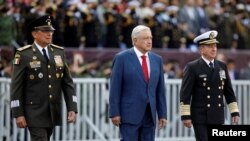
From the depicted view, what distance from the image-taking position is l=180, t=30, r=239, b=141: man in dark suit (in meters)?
12.3

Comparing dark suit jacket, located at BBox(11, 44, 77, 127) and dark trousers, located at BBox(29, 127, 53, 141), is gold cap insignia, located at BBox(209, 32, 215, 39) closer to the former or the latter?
dark suit jacket, located at BBox(11, 44, 77, 127)

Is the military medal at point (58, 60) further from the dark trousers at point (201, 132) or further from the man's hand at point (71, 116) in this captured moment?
the dark trousers at point (201, 132)

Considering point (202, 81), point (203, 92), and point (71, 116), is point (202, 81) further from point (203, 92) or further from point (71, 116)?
point (71, 116)

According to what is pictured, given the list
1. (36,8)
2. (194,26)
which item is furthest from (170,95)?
(194,26)

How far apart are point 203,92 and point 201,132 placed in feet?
1.91

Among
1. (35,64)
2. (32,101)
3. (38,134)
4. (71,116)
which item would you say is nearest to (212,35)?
(71,116)

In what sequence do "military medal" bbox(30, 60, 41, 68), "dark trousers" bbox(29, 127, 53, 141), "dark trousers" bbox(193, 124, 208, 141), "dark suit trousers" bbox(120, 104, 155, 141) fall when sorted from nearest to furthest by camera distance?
"dark trousers" bbox(29, 127, 53, 141) → "dark suit trousers" bbox(120, 104, 155, 141) → "military medal" bbox(30, 60, 41, 68) → "dark trousers" bbox(193, 124, 208, 141)

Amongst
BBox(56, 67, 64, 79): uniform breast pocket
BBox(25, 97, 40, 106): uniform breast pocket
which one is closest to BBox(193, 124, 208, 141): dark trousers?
BBox(56, 67, 64, 79): uniform breast pocket

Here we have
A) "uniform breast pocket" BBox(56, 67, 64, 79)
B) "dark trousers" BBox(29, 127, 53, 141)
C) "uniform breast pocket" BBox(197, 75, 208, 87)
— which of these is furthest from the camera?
"uniform breast pocket" BBox(197, 75, 208, 87)

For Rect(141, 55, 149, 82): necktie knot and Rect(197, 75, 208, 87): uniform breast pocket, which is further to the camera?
Rect(197, 75, 208, 87): uniform breast pocket

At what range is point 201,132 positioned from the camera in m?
12.3

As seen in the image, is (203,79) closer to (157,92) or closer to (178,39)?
(157,92)

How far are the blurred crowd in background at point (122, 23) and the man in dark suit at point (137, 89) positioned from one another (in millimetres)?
5742

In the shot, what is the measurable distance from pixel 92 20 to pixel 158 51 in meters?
1.87
